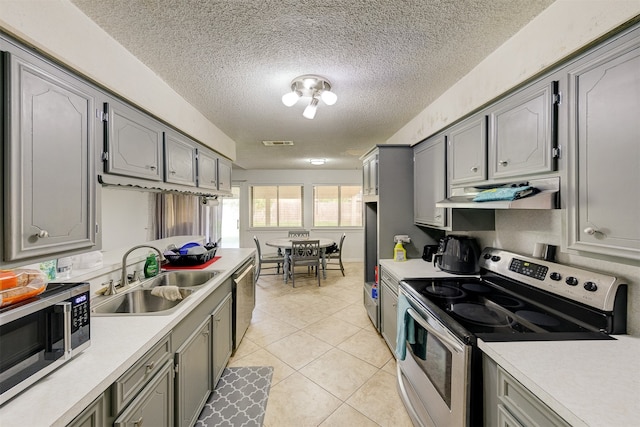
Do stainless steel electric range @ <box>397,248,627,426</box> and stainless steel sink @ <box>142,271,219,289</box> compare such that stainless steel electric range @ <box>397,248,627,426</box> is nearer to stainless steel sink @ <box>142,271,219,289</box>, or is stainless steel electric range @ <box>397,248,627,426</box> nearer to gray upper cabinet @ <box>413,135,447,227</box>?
gray upper cabinet @ <box>413,135,447,227</box>

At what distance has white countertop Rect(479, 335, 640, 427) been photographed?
70 cm

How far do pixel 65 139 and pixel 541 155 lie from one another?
216 cm

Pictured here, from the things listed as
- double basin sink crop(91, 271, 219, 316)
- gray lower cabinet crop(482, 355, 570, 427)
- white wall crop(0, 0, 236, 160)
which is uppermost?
white wall crop(0, 0, 236, 160)

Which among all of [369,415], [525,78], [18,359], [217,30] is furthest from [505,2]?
[369,415]

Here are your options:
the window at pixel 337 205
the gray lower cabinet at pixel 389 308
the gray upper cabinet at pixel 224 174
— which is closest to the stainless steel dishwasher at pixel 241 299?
the gray upper cabinet at pixel 224 174

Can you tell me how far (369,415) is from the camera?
1736mm

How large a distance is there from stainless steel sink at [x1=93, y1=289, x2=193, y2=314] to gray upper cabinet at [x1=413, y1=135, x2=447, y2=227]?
2.08 meters

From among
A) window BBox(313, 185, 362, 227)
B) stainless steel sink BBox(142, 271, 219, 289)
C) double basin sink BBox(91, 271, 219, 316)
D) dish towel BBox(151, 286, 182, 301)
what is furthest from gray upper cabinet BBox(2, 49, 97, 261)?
window BBox(313, 185, 362, 227)

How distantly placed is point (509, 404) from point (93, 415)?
58.0 inches

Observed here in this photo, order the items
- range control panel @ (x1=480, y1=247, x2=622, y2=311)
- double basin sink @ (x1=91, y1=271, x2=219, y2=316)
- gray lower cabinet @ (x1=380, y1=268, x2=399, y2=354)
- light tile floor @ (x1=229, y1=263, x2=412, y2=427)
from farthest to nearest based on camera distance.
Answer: gray lower cabinet @ (x1=380, y1=268, x2=399, y2=354), light tile floor @ (x1=229, y1=263, x2=412, y2=427), double basin sink @ (x1=91, y1=271, x2=219, y2=316), range control panel @ (x1=480, y1=247, x2=622, y2=311)

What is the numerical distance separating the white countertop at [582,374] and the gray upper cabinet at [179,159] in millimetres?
2300

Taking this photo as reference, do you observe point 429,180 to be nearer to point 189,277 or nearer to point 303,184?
point 189,277

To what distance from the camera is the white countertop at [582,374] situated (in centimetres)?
70

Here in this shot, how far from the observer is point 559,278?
1.32 m
